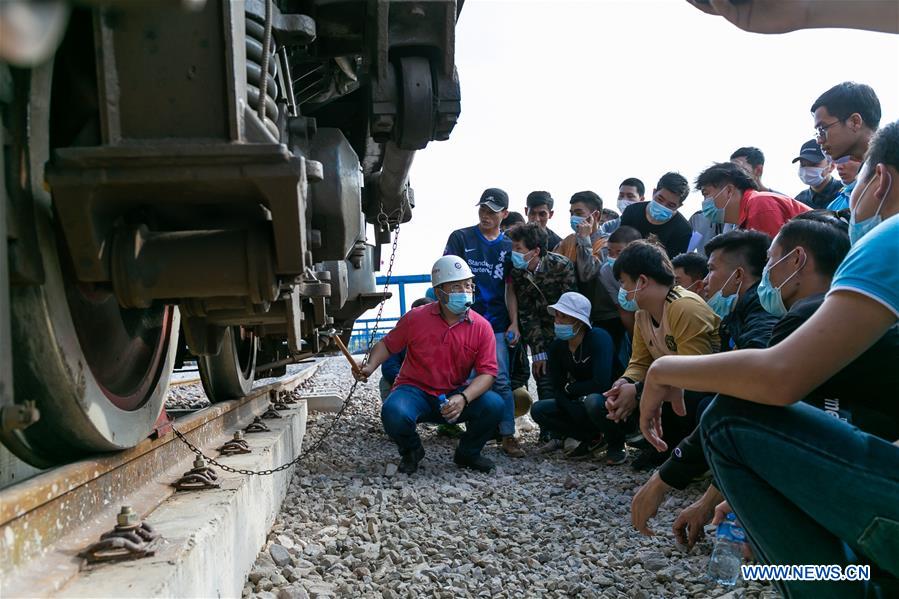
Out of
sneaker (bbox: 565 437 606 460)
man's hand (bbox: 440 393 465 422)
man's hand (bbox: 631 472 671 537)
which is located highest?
man's hand (bbox: 631 472 671 537)

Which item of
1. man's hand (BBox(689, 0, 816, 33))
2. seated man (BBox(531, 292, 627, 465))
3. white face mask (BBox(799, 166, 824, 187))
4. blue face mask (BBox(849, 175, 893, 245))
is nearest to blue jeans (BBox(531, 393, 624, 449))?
seated man (BBox(531, 292, 627, 465))

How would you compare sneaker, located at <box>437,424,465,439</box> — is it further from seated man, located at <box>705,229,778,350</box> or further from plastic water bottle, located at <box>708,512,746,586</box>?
Answer: plastic water bottle, located at <box>708,512,746,586</box>

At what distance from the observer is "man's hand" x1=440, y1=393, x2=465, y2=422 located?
4688mm

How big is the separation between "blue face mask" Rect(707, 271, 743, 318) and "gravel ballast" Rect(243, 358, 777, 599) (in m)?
0.97

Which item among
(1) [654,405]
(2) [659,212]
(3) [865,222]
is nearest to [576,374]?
(2) [659,212]

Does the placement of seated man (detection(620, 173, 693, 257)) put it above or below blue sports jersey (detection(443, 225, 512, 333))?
above

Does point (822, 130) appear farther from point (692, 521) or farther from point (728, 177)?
point (692, 521)

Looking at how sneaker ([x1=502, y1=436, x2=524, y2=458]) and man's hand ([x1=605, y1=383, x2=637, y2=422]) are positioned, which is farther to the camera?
sneaker ([x1=502, y1=436, x2=524, y2=458])

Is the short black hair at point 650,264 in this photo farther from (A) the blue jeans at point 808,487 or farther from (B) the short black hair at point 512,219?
(B) the short black hair at point 512,219

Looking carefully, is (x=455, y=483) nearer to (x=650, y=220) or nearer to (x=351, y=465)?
(x=351, y=465)

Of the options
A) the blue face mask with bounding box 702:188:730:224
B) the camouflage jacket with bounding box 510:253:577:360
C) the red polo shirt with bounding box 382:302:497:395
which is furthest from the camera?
the camouflage jacket with bounding box 510:253:577:360

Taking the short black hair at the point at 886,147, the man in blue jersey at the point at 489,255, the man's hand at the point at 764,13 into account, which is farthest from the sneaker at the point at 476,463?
the man's hand at the point at 764,13

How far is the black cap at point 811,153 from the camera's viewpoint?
4.53 metres

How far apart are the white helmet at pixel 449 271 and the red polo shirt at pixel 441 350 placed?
10.2 inches
